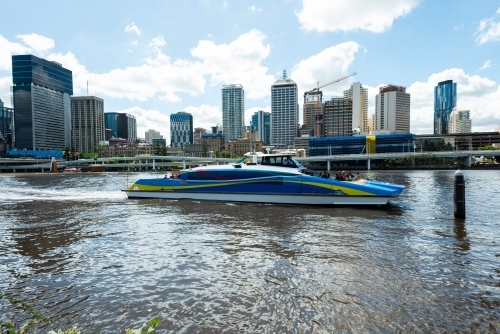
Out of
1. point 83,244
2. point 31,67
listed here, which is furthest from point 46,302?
point 31,67

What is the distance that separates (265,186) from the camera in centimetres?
2162

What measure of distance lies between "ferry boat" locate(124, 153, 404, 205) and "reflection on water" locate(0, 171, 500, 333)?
377cm

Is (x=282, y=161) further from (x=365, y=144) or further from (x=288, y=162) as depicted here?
(x=365, y=144)

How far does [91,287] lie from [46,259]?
11.1 ft

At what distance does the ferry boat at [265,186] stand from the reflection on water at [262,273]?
377cm

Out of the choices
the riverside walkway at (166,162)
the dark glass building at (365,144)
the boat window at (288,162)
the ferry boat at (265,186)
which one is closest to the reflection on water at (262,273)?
the ferry boat at (265,186)

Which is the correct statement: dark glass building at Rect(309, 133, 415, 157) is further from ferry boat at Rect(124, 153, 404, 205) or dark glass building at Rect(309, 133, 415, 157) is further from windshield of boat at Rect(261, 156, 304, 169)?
ferry boat at Rect(124, 153, 404, 205)

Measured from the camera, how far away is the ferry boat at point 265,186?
19875 mm

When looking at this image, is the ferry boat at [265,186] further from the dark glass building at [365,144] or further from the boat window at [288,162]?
the dark glass building at [365,144]

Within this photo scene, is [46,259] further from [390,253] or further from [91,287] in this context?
[390,253]

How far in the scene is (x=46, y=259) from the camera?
10180mm

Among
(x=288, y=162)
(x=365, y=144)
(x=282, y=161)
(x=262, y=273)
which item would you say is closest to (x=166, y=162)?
(x=365, y=144)

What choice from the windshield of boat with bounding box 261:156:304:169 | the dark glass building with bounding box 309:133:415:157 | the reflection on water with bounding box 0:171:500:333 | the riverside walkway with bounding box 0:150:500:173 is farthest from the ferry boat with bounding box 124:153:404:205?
the dark glass building with bounding box 309:133:415:157

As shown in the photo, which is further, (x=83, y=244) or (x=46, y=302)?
(x=83, y=244)
